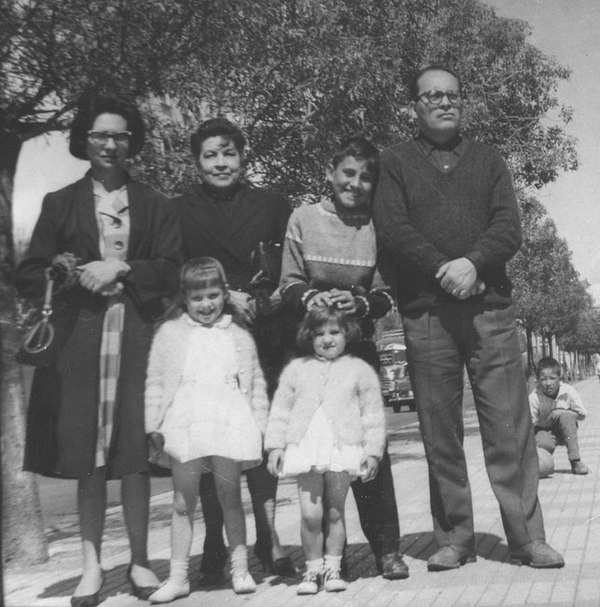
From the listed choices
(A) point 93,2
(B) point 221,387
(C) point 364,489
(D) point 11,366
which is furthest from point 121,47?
(C) point 364,489

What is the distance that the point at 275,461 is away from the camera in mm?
4500

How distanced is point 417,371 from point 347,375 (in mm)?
533

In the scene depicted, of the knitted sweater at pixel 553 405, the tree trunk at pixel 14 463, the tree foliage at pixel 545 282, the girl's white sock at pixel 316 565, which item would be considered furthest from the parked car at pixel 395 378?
the girl's white sock at pixel 316 565

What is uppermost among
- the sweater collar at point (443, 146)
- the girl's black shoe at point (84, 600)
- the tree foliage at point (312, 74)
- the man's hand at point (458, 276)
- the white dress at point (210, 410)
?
the tree foliage at point (312, 74)

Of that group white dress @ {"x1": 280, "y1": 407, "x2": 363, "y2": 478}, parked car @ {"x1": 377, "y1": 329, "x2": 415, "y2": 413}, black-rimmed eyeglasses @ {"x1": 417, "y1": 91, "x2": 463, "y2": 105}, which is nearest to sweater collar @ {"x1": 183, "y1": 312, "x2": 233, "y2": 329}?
white dress @ {"x1": 280, "y1": 407, "x2": 363, "y2": 478}

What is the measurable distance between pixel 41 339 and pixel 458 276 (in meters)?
1.88

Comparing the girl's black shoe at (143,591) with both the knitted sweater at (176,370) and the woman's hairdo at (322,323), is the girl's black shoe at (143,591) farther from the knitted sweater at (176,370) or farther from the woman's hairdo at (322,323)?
the woman's hairdo at (322,323)

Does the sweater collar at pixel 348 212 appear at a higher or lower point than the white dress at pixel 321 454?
higher

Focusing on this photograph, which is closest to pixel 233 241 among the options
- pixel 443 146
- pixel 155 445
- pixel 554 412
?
pixel 155 445

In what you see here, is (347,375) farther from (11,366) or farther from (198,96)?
(198,96)

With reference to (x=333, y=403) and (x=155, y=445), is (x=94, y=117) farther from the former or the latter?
(x=333, y=403)

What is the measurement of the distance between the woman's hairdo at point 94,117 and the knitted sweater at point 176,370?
0.91 meters

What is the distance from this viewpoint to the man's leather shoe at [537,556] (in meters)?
4.68

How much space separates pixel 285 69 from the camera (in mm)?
Answer: 8633
